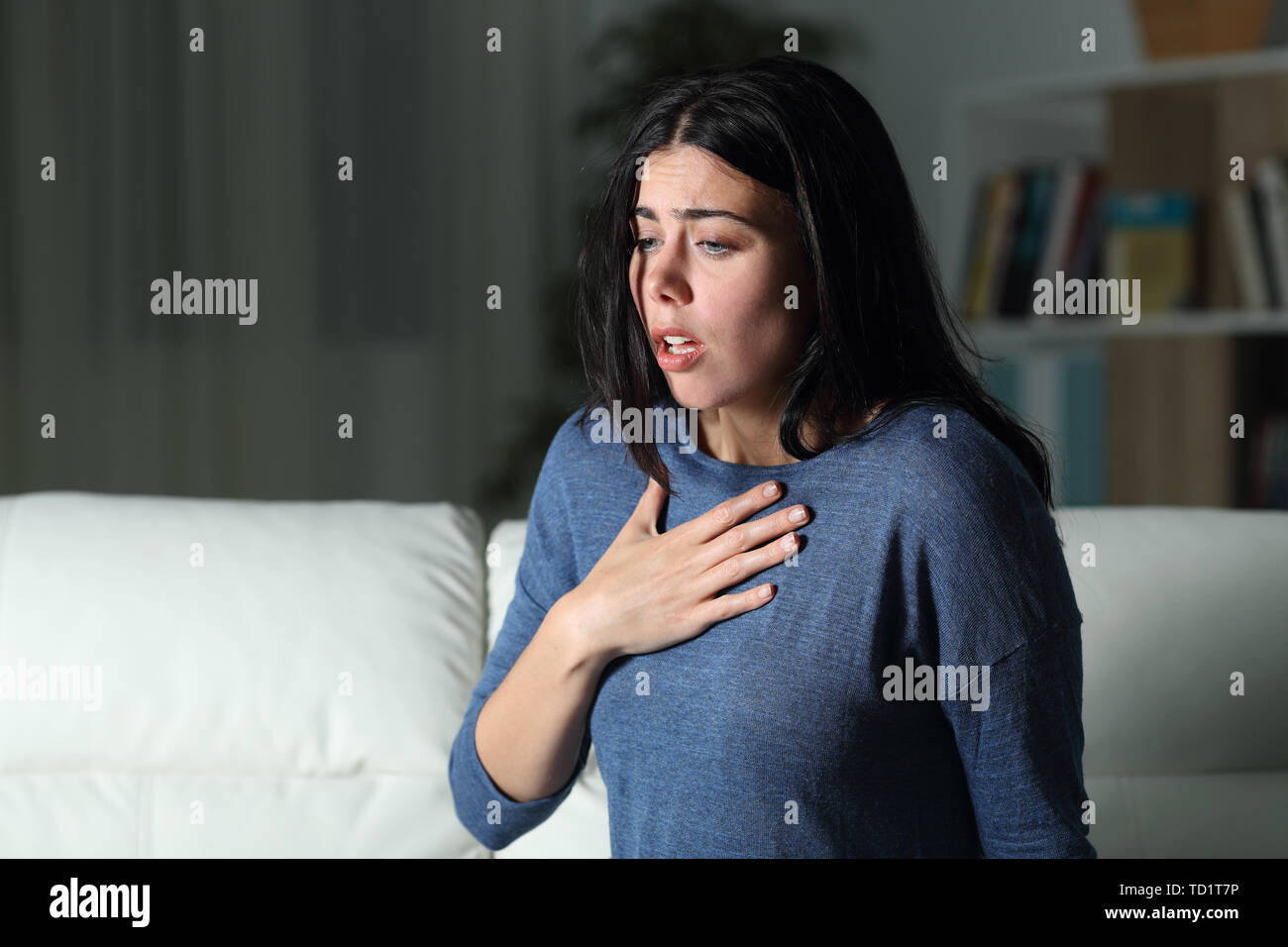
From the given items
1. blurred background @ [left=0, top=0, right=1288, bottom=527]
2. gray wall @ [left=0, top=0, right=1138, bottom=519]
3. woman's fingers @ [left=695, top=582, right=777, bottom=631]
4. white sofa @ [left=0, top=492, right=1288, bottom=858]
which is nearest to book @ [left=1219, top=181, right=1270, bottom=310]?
blurred background @ [left=0, top=0, right=1288, bottom=527]

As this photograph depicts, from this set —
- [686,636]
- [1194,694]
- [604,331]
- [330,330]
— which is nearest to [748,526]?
[686,636]

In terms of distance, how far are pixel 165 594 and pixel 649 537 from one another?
2.23ft

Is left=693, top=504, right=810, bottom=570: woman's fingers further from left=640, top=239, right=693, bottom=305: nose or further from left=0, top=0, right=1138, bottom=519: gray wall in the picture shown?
left=0, top=0, right=1138, bottom=519: gray wall

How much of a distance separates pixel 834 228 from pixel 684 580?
27 cm

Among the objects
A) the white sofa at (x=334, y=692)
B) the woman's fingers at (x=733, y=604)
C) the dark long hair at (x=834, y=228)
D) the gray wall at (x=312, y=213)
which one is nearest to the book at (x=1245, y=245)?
the gray wall at (x=312, y=213)

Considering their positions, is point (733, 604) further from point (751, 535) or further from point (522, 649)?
point (522, 649)

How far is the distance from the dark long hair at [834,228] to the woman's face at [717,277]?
1cm

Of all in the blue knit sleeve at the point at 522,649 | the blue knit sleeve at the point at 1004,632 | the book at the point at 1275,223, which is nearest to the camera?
the blue knit sleeve at the point at 1004,632

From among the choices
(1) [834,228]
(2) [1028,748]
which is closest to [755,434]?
(1) [834,228]

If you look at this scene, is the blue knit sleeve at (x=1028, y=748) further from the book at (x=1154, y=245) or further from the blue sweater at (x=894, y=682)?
the book at (x=1154, y=245)

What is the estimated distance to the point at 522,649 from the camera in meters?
1.06

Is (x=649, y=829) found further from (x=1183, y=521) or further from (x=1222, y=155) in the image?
(x=1222, y=155)

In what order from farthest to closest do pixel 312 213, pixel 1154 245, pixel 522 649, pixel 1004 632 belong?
pixel 312 213, pixel 1154 245, pixel 522 649, pixel 1004 632

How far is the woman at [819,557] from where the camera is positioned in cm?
82
